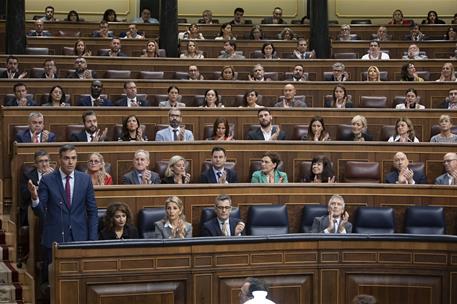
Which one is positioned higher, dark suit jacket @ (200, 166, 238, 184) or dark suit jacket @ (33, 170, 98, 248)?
dark suit jacket @ (200, 166, 238, 184)

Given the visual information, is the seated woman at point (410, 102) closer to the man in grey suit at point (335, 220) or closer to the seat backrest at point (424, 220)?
the seat backrest at point (424, 220)

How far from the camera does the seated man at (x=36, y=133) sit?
8.93 meters

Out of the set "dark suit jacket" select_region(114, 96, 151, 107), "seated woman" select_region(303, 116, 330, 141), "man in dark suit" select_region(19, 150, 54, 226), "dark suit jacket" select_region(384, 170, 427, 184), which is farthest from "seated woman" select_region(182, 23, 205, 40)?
"man in dark suit" select_region(19, 150, 54, 226)

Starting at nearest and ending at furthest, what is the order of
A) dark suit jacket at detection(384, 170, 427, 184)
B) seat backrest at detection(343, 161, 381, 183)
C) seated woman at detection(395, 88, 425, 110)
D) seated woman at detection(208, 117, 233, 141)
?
dark suit jacket at detection(384, 170, 427, 184), seat backrest at detection(343, 161, 381, 183), seated woman at detection(208, 117, 233, 141), seated woman at detection(395, 88, 425, 110)

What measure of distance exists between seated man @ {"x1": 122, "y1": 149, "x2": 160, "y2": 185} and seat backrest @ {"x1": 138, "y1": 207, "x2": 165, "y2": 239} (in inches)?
26.7

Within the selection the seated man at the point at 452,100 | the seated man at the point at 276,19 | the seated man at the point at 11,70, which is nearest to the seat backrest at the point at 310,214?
the seated man at the point at 452,100

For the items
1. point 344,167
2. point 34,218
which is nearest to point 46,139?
point 34,218

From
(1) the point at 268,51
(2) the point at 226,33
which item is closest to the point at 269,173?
(1) the point at 268,51

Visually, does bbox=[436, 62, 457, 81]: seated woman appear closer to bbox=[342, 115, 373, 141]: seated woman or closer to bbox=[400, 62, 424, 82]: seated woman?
bbox=[400, 62, 424, 82]: seated woman

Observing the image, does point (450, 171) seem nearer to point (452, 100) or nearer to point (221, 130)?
point (221, 130)

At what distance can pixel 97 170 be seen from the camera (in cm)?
800

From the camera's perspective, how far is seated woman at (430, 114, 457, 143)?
9414mm

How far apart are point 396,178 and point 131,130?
2318mm

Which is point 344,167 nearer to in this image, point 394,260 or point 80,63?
point 394,260
